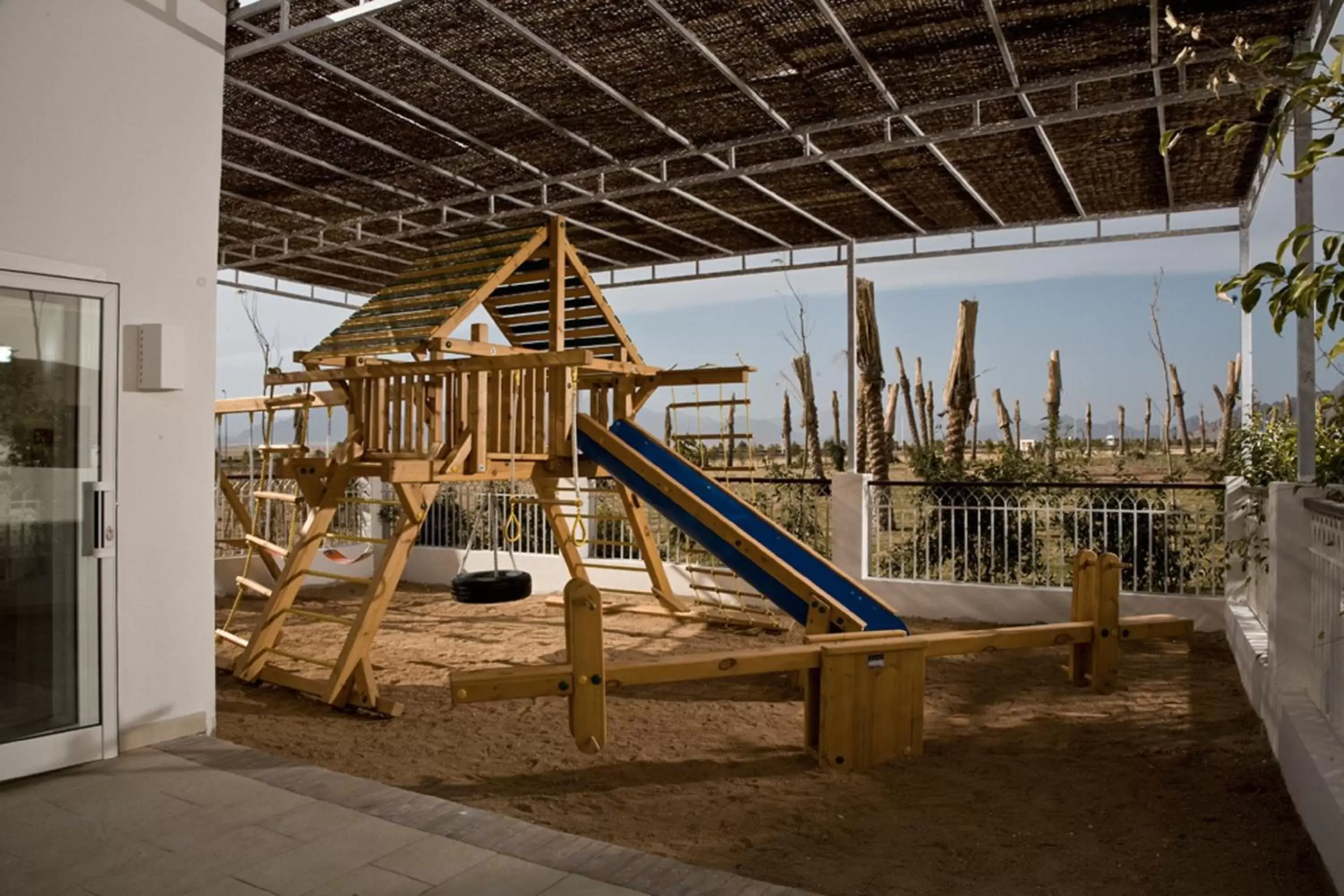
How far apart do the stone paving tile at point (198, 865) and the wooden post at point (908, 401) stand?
30521 mm

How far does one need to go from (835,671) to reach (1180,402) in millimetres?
29612

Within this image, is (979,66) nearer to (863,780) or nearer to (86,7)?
(863,780)

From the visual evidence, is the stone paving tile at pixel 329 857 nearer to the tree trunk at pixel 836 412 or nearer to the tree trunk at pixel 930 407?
the tree trunk at pixel 836 412

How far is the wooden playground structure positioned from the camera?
4.94 meters

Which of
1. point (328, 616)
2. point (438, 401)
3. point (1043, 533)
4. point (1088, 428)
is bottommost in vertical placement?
point (328, 616)

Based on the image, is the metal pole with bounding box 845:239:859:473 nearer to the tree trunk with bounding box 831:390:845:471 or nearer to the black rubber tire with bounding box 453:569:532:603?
the black rubber tire with bounding box 453:569:532:603

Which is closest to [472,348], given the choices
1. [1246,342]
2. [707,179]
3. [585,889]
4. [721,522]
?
[707,179]

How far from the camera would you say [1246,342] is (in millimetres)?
8422

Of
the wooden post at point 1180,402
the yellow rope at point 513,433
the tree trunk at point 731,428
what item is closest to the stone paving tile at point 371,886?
the yellow rope at point 513,433

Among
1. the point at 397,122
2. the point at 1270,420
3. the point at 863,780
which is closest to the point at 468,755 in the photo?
the point at 863,780

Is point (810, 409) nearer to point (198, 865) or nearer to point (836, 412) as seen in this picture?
point (836, 412)

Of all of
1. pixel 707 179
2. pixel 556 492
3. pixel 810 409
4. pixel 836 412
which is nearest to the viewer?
pixel 707 179

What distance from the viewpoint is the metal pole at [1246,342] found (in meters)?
8.22

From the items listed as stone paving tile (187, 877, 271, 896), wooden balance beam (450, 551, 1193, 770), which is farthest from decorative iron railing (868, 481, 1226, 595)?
stone paving tile (187, 877, 271, 896)
